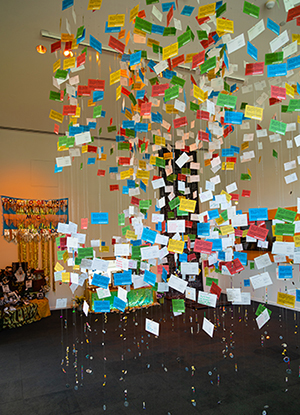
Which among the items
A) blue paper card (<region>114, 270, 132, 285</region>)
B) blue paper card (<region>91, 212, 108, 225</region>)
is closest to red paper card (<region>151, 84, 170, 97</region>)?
blue paper card (<region>91, 212, 108, 225</region>)

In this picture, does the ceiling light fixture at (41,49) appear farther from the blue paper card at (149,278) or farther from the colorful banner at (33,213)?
the colorful banner at (33,213)

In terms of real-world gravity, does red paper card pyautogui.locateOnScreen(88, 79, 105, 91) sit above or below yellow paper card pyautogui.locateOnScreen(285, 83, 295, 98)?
above

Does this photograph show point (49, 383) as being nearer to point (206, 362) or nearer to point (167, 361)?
point (167, 361)

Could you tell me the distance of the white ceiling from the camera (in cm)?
289

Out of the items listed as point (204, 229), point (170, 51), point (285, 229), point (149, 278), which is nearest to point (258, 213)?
point (285, 229)

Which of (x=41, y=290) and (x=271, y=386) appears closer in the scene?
(x=271, y=386)

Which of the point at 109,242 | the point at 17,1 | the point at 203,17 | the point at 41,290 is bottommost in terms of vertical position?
the point at 41,290

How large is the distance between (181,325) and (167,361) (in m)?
1.34

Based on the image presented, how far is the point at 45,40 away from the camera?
3.35 m

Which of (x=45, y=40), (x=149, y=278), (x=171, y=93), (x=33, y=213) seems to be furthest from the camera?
(x=33, y=213)

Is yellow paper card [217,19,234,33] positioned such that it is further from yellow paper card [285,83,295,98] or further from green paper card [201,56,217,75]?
yellow paper card [285,83,295,98]

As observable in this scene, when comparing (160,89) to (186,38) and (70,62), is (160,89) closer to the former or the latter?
(186,38)

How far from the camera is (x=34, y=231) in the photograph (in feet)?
19.4

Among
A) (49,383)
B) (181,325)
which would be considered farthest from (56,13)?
(181,325)
